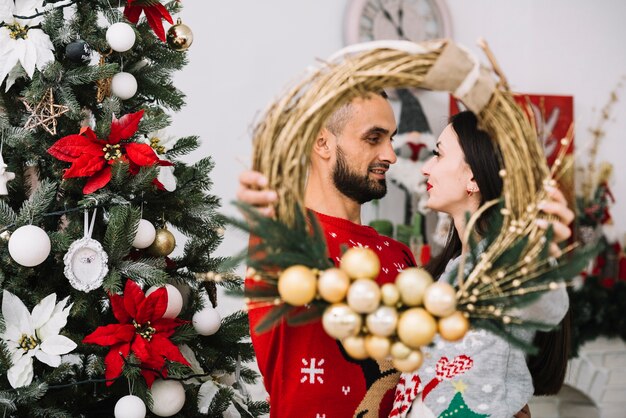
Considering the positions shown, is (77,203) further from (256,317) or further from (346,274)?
(346,274)

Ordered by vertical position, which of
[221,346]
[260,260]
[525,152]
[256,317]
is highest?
[525,152]

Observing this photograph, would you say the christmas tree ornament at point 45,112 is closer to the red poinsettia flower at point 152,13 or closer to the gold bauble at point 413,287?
the red poinsettia flower at point 152,13

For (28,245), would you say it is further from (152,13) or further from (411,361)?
(411,361)

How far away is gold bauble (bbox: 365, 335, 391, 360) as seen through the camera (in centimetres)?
82

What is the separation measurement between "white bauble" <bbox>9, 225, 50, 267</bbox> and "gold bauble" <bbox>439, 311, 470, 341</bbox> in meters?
0.84

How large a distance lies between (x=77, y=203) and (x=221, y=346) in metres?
0.49

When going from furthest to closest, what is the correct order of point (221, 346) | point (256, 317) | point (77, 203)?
point (221, 346) → point (77, 203) → point (256, 317)

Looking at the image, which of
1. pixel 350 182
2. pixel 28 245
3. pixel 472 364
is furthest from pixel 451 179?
pixel 28 245

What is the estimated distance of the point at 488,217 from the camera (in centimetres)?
128

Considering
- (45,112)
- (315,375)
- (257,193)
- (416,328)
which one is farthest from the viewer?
(45,112)

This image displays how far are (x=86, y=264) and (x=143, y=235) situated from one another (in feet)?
0.42

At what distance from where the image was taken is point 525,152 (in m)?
0.92

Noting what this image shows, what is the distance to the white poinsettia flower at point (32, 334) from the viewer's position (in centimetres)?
137

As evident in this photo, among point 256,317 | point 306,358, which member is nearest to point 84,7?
point 256,317
